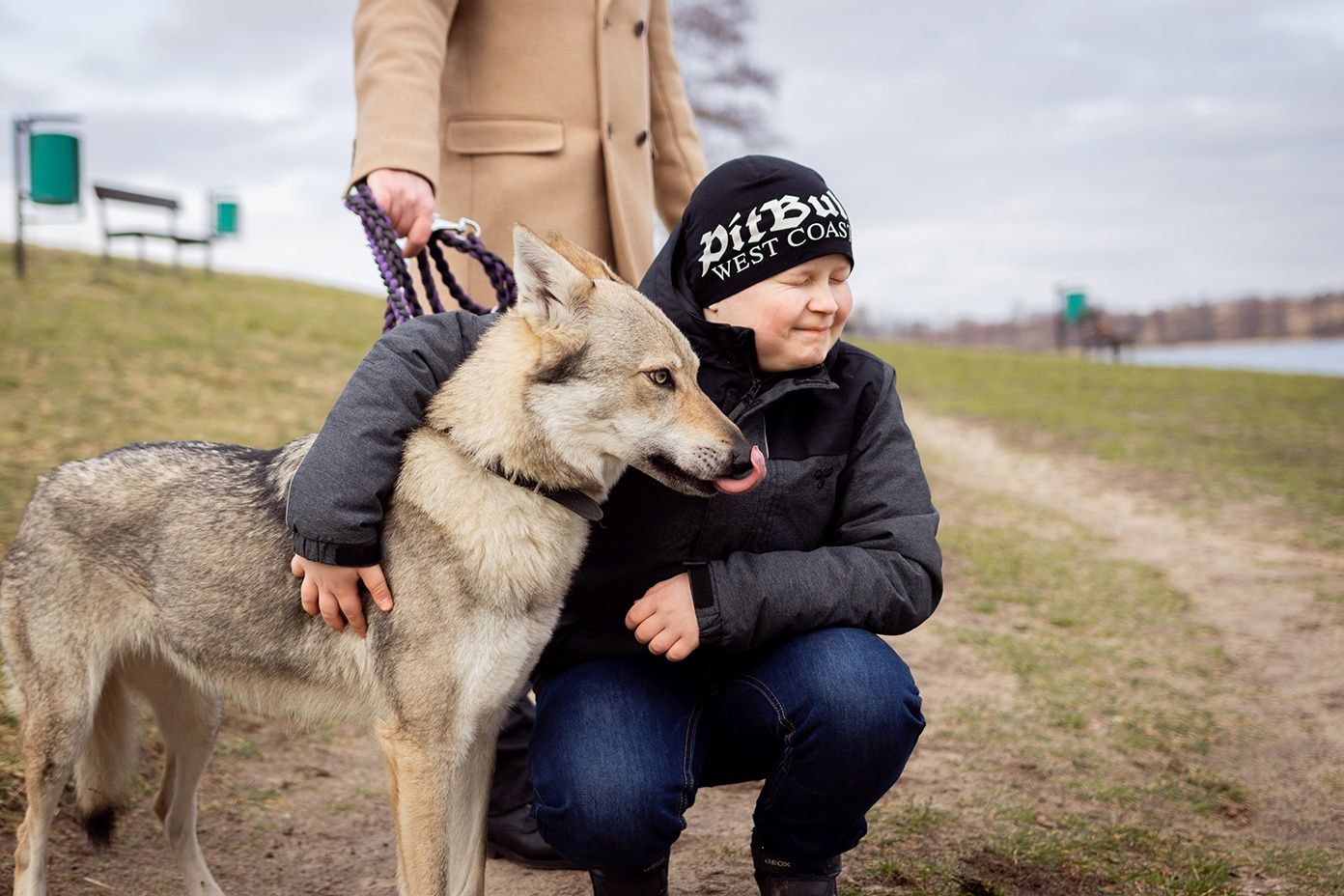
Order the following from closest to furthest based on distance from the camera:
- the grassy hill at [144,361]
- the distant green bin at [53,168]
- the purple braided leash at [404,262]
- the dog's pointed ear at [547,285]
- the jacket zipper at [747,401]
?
1. the dog's pointed ear at [547,285]
2. the jacket zipper at [747,401]
3. the purple braided leash at [404,262]
4. the grassy hill at [144,361]
5. the distant green bin at [53,168]

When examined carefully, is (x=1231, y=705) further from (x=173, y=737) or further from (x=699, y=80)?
(x=699, y=80)

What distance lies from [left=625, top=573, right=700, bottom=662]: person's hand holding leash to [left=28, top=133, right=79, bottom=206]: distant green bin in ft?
48.0

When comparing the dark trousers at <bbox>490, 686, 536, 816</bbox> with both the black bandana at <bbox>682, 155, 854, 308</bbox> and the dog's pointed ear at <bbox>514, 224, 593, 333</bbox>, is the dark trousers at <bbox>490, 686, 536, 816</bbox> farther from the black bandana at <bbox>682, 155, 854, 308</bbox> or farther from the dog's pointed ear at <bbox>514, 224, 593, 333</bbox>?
the black bandana at <bbox>682, 155, 854, 308</bbox>

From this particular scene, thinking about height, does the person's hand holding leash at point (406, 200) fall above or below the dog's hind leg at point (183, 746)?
above

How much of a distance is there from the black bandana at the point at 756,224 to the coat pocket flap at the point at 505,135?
2.43ft

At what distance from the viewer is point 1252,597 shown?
761cm

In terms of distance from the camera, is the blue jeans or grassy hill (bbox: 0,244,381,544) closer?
the blue jeans

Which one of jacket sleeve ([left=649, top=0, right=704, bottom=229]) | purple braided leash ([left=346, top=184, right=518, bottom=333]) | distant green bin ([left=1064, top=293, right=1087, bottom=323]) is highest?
distant green bin ([left=1064, top=293, right=1087, bottom=323])

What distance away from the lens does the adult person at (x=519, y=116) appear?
3240mm

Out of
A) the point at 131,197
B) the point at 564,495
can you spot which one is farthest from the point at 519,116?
the point at 131,197

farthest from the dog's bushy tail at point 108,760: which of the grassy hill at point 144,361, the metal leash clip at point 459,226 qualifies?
the grassy hill at point 144,361

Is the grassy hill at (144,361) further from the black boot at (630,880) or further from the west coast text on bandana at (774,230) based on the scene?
the west coast text on bandana at (774,230)

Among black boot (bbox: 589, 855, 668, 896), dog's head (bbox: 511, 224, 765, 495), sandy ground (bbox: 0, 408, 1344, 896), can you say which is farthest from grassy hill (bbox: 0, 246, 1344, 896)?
dog's head (bbox: 511, 224, 765, 495)

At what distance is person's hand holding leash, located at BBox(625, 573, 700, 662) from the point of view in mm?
2682
